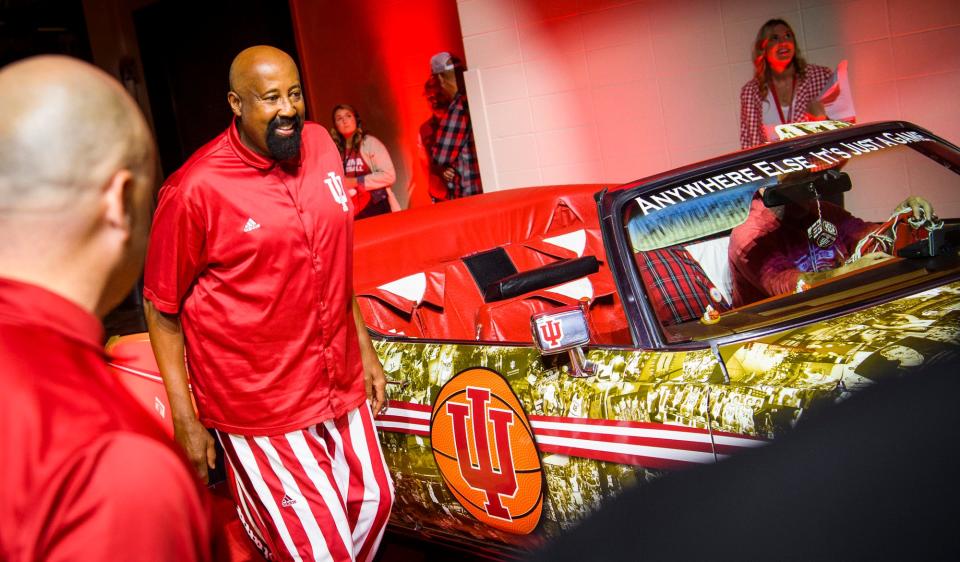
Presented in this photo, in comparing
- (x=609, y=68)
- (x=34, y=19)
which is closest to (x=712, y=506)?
(x=609, y=68)

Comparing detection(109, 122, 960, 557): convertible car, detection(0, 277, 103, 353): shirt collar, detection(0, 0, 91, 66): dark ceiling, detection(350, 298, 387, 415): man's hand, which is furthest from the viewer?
detection(0, 0, 91, 66): dark ceiling

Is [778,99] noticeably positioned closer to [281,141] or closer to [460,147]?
[460,147]

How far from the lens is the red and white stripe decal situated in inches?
97.7

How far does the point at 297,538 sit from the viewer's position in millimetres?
2934

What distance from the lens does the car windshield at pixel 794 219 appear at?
3068 millimetres

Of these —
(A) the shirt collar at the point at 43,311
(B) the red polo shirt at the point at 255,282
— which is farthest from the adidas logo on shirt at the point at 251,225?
(A) the shirt collar at the point at 43,311

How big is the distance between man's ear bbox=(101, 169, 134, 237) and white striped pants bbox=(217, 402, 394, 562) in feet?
5.77

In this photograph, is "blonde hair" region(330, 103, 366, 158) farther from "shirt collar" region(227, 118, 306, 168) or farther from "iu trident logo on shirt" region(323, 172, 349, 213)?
"shirt collar" region(227, 118, 306, 168)

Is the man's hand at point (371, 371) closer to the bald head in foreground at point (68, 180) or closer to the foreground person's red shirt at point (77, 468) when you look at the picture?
the bald head in foreground at point (68, 180)

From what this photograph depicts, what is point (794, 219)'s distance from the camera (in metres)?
3.21

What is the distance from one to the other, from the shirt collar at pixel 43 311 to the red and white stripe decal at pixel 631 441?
1.58 metres

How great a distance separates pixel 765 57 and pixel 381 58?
3.52 meters

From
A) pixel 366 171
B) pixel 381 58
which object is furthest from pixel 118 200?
pixel 381 58

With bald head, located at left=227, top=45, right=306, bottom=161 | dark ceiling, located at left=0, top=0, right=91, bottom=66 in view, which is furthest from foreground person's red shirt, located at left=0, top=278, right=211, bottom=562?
dark ceiling, located at left=0, top=0, right=91, bottom=66
